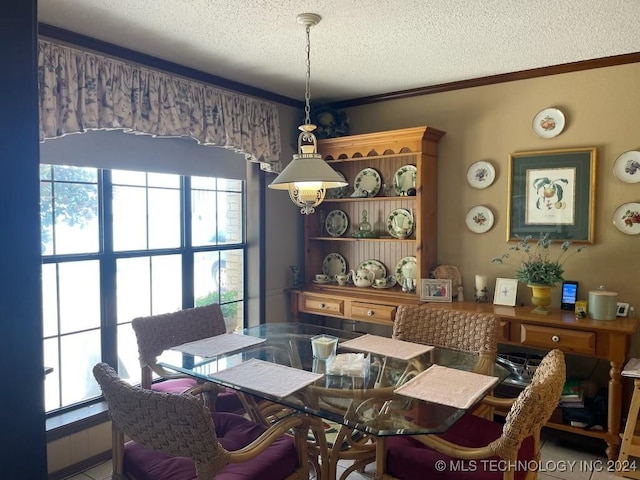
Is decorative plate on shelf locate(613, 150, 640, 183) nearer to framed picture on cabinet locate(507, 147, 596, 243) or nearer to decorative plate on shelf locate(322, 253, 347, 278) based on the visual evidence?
framed picture on cabinet locate(507, 147, 596, 243)

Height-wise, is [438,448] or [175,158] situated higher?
[175,158]

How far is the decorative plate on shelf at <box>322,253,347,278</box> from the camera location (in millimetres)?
4125

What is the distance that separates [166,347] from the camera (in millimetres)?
2494

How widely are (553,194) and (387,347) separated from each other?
5.51 feet

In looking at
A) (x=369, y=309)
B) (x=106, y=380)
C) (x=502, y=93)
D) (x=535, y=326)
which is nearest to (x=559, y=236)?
(x=535, y=326)

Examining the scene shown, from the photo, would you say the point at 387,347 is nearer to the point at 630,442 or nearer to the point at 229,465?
the point at 229,465

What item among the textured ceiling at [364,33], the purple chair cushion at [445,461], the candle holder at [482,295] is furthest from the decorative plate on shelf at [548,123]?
the purple chair cushion at [445,461]

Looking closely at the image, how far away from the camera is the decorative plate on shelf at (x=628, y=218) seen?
9.45 feet

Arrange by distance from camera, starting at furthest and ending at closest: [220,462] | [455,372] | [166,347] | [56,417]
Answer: [56,417] < [166,347] < [455,372] < [220,462]

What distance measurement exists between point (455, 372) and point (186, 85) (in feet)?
7.82

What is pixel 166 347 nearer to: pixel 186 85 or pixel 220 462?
pixel 220 462

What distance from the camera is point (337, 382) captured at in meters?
1.96

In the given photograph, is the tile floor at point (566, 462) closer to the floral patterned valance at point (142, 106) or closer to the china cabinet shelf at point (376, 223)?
the china cabinet shelf at point (376, 223)

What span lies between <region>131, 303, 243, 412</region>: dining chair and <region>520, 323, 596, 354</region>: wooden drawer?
180cm
